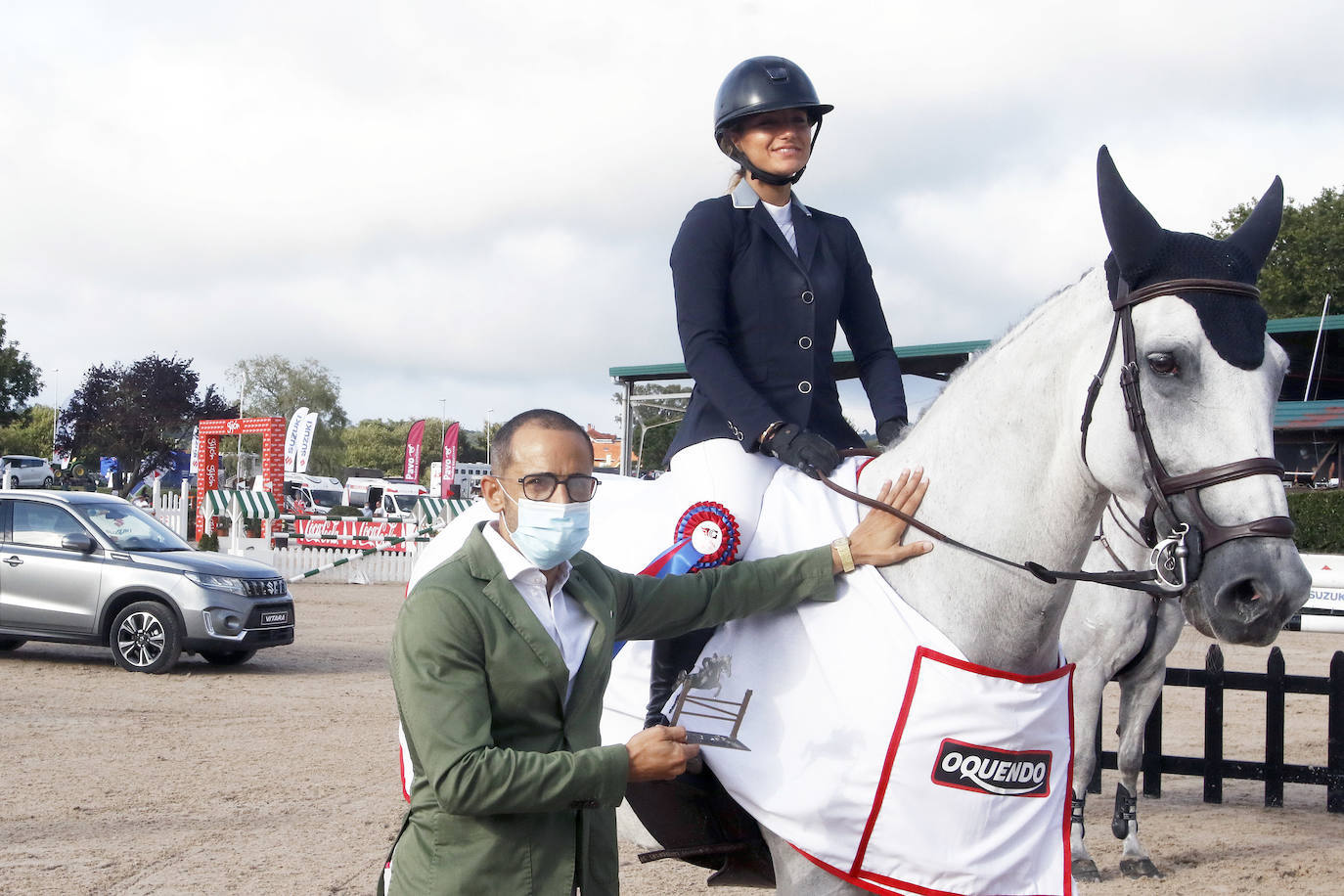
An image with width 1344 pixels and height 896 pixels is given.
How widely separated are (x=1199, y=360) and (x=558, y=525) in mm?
1410

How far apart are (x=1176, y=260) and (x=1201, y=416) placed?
0.36 meters

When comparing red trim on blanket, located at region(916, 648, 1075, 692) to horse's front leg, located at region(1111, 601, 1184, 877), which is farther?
horse's front leg, located at region(1111, 601, 1184, 877)

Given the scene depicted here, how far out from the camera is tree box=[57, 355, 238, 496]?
146 feet

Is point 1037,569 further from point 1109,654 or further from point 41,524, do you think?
point 41,524

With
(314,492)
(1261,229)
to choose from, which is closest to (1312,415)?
(1261,229)

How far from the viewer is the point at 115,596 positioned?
1132 centimetres

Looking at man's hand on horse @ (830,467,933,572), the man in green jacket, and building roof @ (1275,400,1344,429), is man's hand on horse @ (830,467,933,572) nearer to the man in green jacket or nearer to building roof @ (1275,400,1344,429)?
the man in green jacket

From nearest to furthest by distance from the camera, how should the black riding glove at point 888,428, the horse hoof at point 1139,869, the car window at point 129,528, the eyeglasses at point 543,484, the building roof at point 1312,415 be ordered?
1. the eyeglasses at point 543,484
2. the black riding glove at point 888,428
3. the horse hoof at point 1139,869
4. the car window at point 129,528
5. the building roof at point 1312,415

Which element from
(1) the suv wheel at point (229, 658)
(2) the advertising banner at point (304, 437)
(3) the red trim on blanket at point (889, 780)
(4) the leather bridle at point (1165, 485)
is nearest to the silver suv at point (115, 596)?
(1) the suv wheel at point (229, 658)

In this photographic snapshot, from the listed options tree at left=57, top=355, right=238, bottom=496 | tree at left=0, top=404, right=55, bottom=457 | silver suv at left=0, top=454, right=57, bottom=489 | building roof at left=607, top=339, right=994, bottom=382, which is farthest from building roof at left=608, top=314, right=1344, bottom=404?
tree at left=0, top=404, right=55, bottom=457

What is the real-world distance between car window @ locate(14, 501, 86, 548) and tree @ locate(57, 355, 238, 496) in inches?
1377

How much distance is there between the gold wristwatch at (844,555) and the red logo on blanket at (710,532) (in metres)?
0.30

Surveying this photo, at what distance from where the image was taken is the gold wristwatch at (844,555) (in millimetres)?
2781

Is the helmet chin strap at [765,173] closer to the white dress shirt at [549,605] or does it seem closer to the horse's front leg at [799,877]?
the white dress shirt at [549,605]
